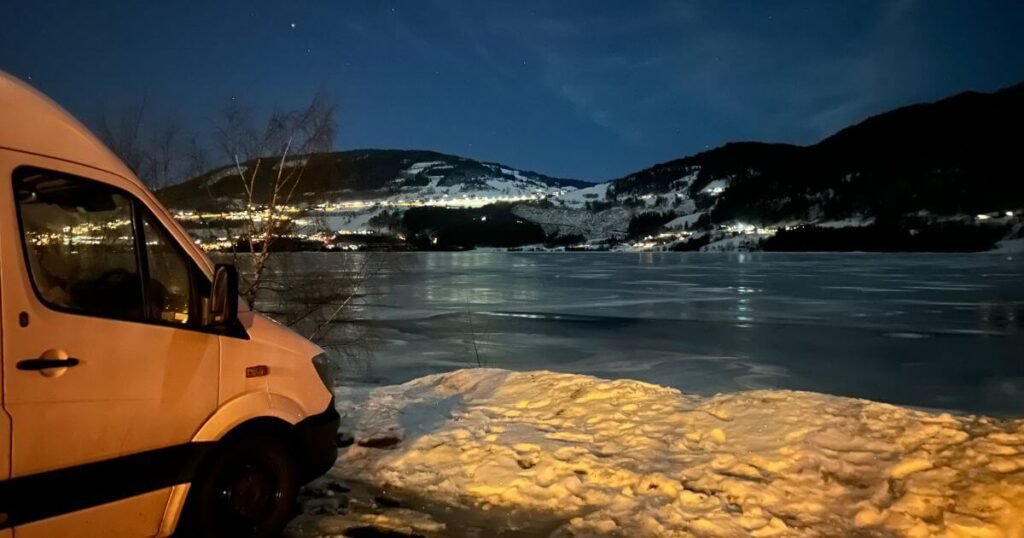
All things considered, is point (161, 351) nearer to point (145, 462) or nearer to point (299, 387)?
point (145, 462)

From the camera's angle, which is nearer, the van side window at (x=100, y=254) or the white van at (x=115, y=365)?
the white van at (x=115, y=365)

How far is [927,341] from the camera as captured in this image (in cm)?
1980

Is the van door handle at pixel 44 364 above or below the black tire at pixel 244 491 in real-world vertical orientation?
above

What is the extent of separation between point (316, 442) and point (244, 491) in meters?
0.58

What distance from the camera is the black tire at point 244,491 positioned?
4008mm

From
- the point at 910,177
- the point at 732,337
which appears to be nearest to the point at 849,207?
the point at 910,177

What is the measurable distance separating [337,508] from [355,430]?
226 centimetres

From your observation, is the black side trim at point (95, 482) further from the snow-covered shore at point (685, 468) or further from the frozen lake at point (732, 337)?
the frozen lake at point (732, 337)

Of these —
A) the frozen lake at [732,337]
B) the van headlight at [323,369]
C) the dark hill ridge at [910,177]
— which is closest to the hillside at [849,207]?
the dark hill ridge at [910,177]

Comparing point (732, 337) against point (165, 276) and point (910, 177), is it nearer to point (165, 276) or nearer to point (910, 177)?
point (165, 276)

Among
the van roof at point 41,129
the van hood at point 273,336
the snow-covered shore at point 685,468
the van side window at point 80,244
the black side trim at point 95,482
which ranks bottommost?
the snow-covered shore at point 685,468

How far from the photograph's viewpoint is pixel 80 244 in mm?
3674

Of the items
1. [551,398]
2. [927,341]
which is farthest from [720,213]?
[551,398]

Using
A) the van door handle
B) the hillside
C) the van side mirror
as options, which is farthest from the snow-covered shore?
the hillside
